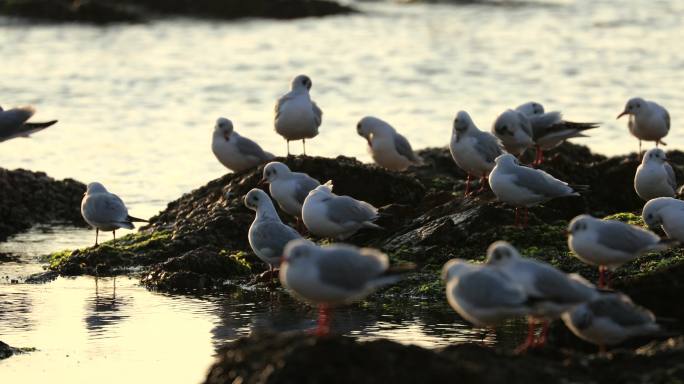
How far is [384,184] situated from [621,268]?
4.07 meters

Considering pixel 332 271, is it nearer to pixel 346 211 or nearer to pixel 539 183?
pixel 346 211

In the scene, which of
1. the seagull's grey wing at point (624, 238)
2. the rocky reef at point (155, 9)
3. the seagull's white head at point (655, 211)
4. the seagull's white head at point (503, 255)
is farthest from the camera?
the rocky reef at point (155, 9)

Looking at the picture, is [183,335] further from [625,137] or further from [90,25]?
[90,25]

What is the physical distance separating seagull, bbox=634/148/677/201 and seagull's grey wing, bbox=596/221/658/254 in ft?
13.7

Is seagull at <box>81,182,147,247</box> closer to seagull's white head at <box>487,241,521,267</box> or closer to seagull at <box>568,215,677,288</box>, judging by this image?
seagull at <box>568,215,677,288</box>

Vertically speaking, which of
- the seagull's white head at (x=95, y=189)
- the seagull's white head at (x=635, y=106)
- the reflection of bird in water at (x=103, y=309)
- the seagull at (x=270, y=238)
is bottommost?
the reflection of bird in water at (x=103, y=309)

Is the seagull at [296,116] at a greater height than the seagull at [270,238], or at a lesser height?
greater

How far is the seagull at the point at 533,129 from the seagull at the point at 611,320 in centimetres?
738

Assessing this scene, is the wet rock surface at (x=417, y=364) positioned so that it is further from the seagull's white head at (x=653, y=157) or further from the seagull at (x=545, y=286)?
the seagull's white head at (x=653, y=157)

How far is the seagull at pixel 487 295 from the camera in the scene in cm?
876

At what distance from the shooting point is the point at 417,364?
7.64 metres

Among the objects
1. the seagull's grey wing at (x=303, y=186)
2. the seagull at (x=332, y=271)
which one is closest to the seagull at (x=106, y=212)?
the seagull's grey wing at (x=303, y=186)

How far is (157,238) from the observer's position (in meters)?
15.2

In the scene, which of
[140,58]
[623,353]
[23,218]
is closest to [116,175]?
[23,218]
